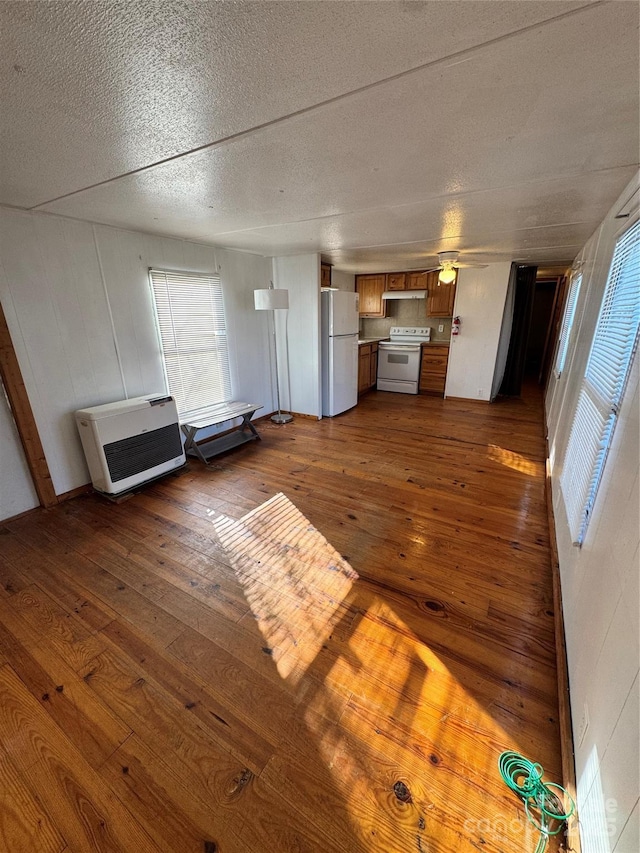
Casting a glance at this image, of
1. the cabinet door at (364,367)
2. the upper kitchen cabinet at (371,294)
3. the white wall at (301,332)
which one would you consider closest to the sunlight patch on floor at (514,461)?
the white wall at (301,332)

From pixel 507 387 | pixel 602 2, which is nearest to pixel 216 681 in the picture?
pixel 602 2

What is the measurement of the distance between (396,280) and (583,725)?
637cm

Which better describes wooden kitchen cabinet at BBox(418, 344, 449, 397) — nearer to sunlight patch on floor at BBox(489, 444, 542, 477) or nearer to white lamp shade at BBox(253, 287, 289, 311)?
sunlight patch on floor at BBox(489, 444, 542, 477)

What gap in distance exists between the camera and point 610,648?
979 mm

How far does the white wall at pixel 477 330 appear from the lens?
5.20 metres

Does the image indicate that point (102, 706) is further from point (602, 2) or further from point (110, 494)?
point (602, 2)

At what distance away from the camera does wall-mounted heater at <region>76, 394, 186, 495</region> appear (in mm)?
2782

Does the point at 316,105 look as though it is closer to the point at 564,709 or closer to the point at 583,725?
the point at 583,725

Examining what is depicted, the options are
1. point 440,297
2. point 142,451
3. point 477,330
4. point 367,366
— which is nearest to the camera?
point 142,451

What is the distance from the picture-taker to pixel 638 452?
1045mm

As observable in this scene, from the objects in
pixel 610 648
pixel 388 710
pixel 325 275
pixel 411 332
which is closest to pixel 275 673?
pixel 388 710

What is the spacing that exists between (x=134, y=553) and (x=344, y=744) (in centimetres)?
173

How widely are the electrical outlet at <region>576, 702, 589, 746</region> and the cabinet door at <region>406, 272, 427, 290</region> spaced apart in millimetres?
6108

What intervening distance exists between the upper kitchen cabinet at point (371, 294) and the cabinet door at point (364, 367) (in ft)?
3.28
